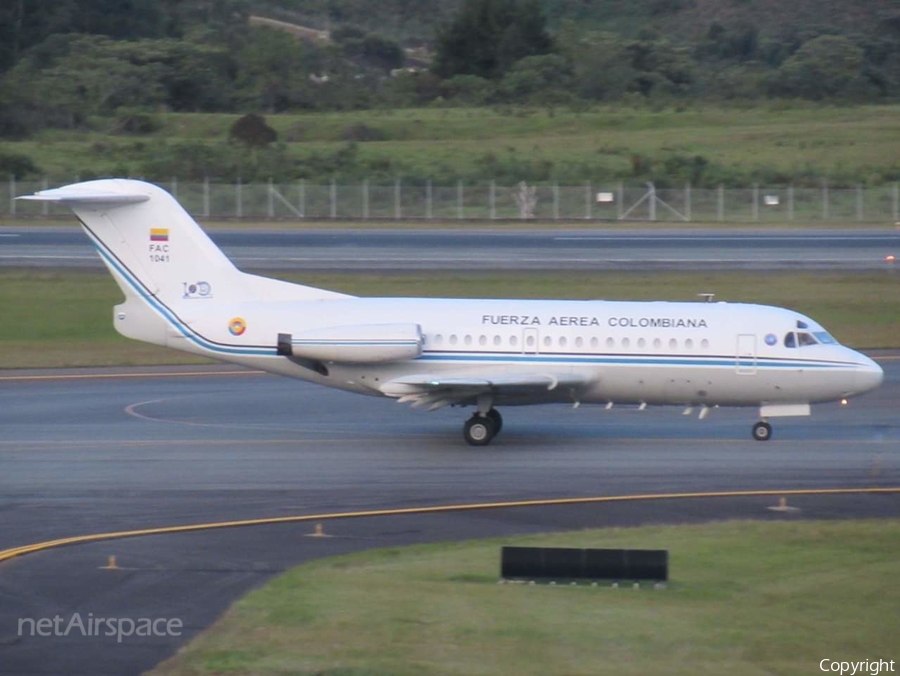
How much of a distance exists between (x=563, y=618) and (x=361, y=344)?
467 inches

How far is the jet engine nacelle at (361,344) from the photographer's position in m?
24.3

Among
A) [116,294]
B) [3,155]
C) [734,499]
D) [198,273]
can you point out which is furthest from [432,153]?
[734,499]

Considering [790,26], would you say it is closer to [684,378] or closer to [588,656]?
[684,378]

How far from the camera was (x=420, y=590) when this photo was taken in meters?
14.4

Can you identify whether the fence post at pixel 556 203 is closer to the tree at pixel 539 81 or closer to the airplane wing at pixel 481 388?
the tree at pixel 539 81

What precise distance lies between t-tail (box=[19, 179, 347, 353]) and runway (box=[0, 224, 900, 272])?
22089 millimetres

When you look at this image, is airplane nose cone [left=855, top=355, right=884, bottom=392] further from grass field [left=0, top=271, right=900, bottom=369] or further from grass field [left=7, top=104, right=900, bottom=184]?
grass field [left=7, top=104, right=900, bottom=184]

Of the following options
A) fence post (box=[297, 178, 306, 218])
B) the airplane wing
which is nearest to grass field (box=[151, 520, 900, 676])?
the airplane wing

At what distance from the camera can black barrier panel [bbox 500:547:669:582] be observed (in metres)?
14.5

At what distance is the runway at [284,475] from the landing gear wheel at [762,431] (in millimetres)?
194

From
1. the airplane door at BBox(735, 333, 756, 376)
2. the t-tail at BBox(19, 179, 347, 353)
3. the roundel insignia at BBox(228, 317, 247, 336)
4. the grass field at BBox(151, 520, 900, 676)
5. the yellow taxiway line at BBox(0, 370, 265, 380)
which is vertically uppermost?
the t-tail at BBox(19, 179, 347, 353)

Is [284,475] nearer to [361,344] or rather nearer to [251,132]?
[361,344]

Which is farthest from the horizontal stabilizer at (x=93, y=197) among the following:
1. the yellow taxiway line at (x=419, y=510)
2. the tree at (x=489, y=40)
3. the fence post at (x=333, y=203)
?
the tree at (x=489, y=40)

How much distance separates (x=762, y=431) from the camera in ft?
82.2
